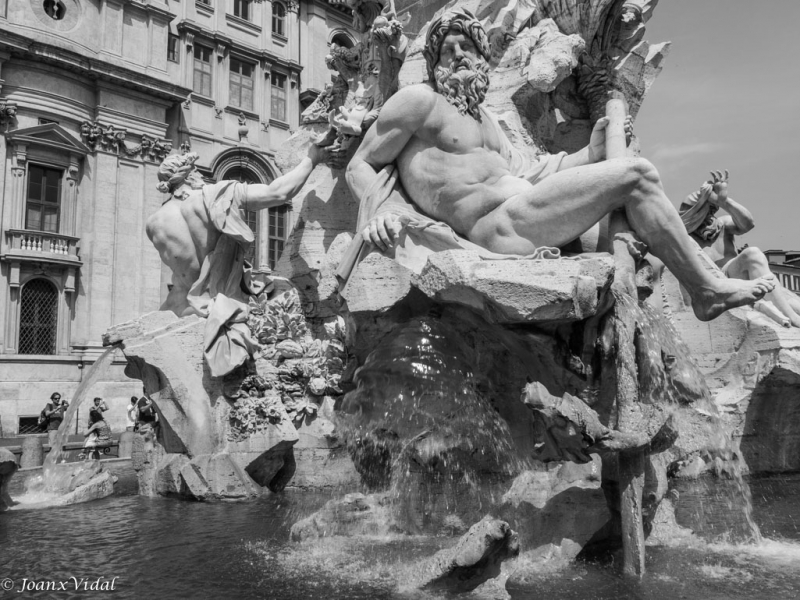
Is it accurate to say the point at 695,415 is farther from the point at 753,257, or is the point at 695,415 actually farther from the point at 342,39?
the point at 342,39

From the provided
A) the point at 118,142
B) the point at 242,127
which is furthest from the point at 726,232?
the point at 242,127

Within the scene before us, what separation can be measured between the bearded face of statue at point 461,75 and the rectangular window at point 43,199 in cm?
1974

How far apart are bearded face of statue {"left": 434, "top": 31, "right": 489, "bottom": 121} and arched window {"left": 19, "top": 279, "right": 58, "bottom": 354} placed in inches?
758

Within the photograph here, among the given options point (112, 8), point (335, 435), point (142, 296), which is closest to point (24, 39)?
point (112, 8)

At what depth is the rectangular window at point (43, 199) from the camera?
21016 millimetres

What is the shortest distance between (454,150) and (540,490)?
2229 mm

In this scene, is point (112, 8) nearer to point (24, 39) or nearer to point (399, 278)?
point (24, 39)

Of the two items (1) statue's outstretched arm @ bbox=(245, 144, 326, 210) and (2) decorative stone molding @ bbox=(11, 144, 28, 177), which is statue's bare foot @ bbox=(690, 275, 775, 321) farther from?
(2) decorative stone molding @ bbox=(11, 144, 28, 177)

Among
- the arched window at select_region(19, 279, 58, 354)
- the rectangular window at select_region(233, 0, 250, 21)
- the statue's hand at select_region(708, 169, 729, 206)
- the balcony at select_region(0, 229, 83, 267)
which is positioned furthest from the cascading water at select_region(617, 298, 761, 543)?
the rectangular window at select_region(233, 0, 250, 21)

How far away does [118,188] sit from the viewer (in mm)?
22500

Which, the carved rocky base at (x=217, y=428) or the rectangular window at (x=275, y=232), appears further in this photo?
the rectangular window at (x=275, y=232)

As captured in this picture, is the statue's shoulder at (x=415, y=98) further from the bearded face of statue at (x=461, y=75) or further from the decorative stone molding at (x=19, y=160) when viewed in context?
the decorative stone molding at (x=19, y=160)

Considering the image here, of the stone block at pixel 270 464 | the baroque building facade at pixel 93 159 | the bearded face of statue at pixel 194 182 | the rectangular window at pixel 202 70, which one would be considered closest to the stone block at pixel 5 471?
the stone block at pixel 270 464

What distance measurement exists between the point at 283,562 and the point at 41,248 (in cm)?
1992
